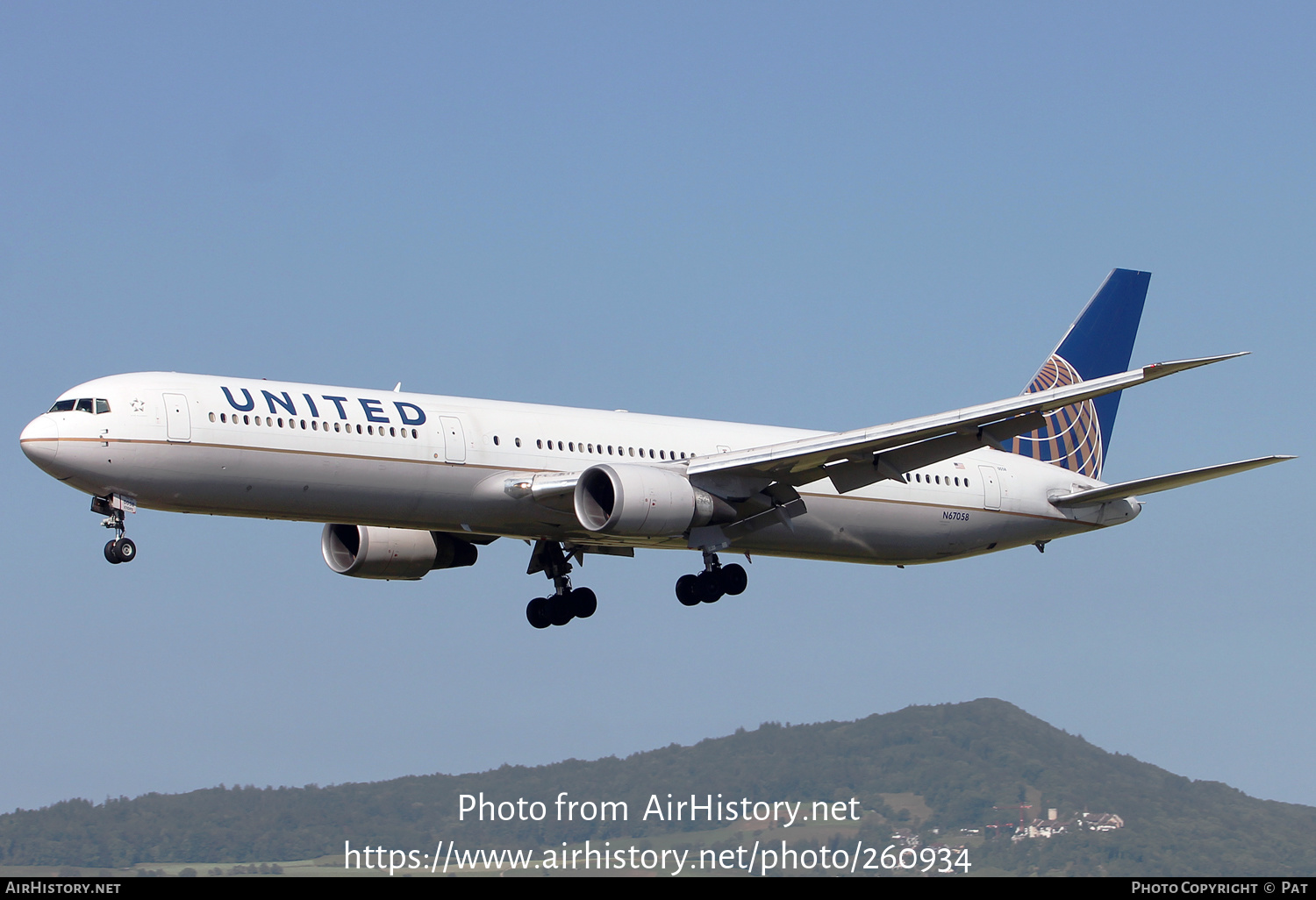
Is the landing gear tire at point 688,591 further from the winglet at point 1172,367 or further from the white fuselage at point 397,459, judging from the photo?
the winglet at point 1172,367

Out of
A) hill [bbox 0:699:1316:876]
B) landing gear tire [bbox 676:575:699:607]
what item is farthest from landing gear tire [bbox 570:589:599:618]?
hill [bbox 0:699:1316:876]

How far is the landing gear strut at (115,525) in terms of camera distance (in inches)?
1281

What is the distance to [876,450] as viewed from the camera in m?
36.5

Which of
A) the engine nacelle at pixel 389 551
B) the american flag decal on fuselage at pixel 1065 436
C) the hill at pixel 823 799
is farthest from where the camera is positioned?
the hill at pixel 823 799

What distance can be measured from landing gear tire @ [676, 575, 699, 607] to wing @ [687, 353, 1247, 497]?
312 centimetres

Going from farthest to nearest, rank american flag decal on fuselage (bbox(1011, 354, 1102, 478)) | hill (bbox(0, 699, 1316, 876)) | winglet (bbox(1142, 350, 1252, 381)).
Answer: hill (bbox(0, 699, 1316, 876)) < american flag decal on fuselage (bbox(1011, 354, 1102, 478)) < winglet (bbox(1142, 350, 1252, 381))

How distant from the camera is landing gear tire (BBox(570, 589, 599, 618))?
42719 mm

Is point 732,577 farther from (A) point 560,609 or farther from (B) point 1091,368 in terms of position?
(B) point 1091,368

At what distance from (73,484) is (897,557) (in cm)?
2110

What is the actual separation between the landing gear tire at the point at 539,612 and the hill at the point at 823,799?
2771cm

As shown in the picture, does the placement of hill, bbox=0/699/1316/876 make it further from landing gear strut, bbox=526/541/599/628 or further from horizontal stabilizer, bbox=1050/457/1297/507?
horizontal stabilizer, bbox=1050/457/1297/507

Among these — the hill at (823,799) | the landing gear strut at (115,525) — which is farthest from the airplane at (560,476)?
the hill at (823,799)

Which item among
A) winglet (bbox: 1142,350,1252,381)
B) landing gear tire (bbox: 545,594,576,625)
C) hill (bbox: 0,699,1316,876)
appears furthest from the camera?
hill (bbox: 0,699,1316,876)
